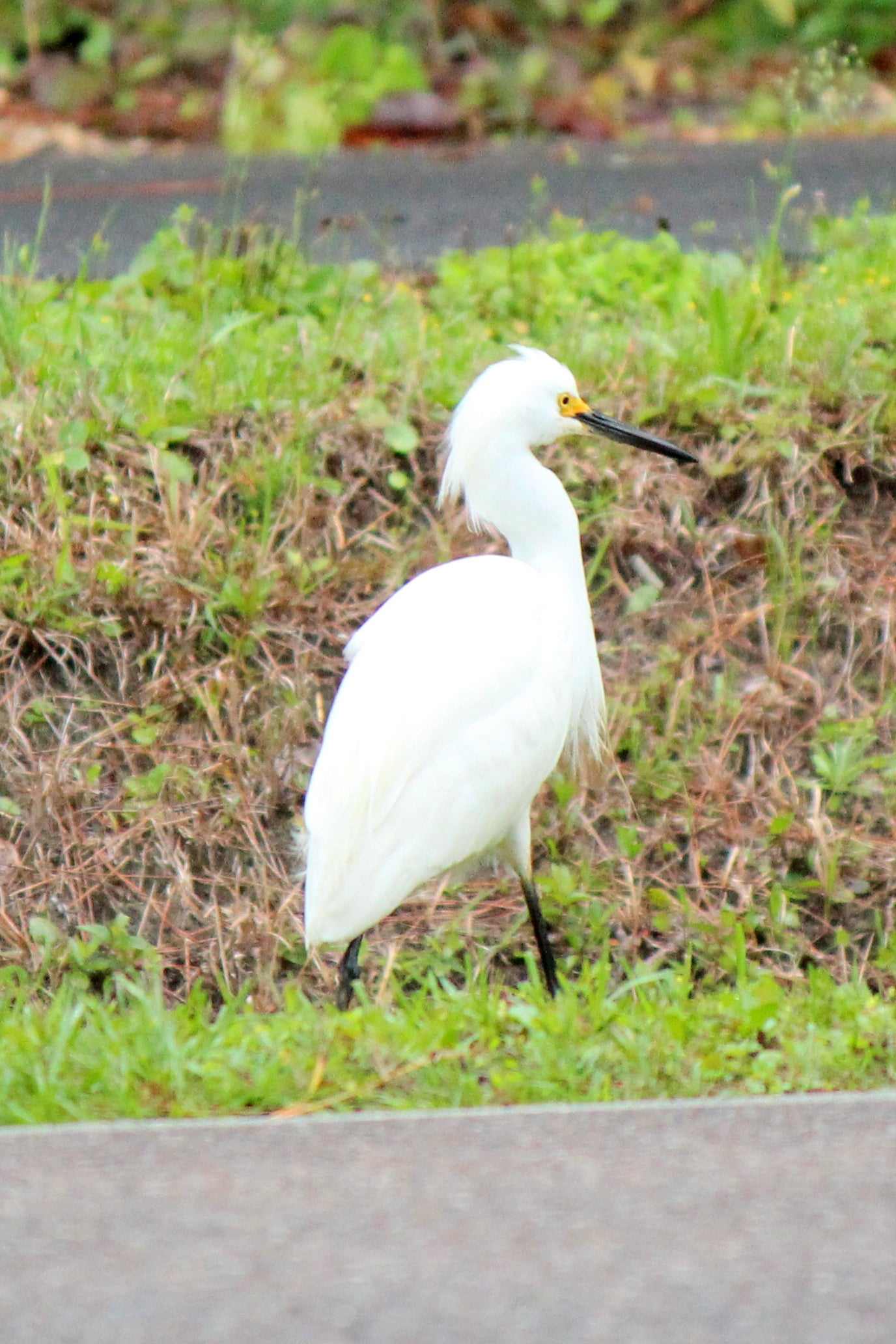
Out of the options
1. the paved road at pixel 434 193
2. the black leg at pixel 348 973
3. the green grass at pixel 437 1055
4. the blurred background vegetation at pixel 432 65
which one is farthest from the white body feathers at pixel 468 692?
the blurred background vegetation at pixel 432 65

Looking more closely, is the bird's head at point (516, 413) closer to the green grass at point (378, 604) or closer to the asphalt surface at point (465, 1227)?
the green grass at point (378, 604)

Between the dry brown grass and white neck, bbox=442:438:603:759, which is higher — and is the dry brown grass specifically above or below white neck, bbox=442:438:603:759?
below

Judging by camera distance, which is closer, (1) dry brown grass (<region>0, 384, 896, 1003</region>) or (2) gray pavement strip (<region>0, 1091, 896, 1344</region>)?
(2) gray pavement strip (<region>0, 1091, 896, 1344</region>)

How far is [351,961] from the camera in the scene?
321 centimetres

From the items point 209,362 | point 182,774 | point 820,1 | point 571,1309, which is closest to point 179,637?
point 182,774

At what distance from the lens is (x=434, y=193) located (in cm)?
627

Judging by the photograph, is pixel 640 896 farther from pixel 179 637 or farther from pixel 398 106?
pixel 398 106

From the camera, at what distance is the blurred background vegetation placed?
738 cm

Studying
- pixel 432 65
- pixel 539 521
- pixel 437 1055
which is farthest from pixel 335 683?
pixel 432 65

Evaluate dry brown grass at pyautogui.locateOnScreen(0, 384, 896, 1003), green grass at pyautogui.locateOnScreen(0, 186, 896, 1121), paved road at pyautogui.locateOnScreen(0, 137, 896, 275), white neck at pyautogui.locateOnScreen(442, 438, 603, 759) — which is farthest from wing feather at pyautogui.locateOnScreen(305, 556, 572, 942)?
paved road at pyautogui.locateOnScreen(0, 137, 896, 275)

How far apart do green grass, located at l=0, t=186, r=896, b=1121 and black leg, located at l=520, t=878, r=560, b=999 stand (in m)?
0.10

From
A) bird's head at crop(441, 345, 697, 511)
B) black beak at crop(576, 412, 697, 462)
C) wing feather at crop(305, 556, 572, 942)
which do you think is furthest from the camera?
black beak at crop(576, 412, 697, 462)

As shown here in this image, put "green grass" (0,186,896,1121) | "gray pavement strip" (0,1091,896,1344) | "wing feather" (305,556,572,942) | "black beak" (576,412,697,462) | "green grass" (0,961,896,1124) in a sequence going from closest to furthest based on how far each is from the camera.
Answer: "gray pavement strip" (0,1091,896,1344)
"green grass" (0,961,896,1124)
"wing feather" (305,556,572,942)
"black beak" (576,412,697,462)
"green grass" (0,186,896,1121)

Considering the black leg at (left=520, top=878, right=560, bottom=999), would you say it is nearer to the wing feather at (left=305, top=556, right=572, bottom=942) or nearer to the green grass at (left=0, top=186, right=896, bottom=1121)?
the green grass at (left=0, top=186, right=896, bottom=1121)
